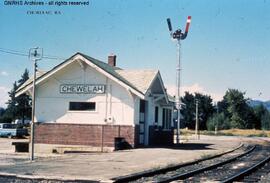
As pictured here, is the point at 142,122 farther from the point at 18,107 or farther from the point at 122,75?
the point at 18,107

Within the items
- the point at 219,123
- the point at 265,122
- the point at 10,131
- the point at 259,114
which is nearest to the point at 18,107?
the point at 10,131

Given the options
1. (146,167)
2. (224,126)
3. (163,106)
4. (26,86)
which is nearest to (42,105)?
(26,86)

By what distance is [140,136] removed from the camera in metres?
25.0

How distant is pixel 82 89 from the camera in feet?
79.6

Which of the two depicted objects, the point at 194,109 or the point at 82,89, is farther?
the point at 194,109

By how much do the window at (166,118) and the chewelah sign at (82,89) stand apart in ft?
23.0

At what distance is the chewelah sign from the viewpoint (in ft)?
78.7

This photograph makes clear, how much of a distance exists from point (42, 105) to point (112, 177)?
14.5m

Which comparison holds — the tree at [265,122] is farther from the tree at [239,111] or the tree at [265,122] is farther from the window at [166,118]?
the window at [166,118]

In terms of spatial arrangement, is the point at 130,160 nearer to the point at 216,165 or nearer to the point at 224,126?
the point at 216,165

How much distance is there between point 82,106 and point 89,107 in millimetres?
426

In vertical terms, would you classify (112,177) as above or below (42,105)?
below

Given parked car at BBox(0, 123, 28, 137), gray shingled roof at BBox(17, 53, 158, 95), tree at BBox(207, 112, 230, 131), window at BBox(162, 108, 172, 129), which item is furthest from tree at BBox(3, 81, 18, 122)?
gray shingled roof at BBox(17, 53, 158, 95)

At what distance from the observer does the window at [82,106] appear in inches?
947
